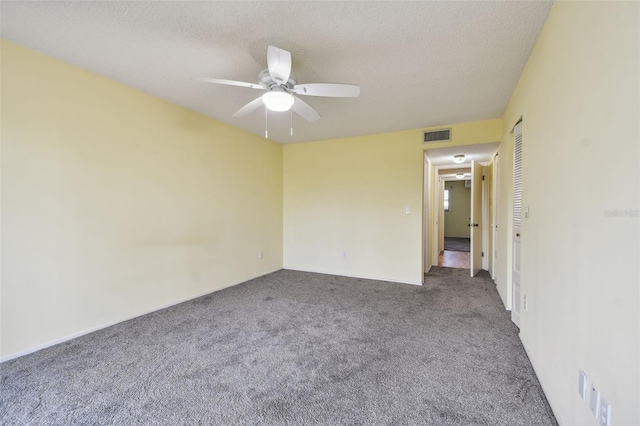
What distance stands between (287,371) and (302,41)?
2.55 m

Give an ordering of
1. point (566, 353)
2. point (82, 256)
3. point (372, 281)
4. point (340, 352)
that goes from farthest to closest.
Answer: point (372, 281) < point (82, 256) < point (340, 352) < point (566, 353)

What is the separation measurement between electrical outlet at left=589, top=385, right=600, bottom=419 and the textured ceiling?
2.17m

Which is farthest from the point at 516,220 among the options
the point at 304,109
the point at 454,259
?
the point at 454,259

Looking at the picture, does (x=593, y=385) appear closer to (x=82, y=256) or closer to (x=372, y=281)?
(x=372, y=281)

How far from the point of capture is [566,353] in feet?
4.66

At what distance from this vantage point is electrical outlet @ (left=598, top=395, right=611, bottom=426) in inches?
Answer: 40.1

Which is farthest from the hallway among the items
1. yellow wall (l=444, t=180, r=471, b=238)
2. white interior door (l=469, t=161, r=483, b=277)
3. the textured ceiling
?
the textured ceiling

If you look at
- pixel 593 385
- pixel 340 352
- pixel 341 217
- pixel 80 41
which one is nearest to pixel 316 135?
pixel 341 217

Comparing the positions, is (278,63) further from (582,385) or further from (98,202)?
(582,385)

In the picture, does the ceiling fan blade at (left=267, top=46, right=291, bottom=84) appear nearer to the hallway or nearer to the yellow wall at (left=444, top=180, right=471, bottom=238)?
the hallway

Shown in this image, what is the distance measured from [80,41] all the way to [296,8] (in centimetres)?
180

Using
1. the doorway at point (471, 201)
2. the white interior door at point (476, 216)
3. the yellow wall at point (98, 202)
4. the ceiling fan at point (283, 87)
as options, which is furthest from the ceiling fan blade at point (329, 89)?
the white interior door at point (476, 216)

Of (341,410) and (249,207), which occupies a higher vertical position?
(249,207)

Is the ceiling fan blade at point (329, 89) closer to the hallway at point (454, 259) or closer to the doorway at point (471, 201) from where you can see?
the doorway at point (471, 201)
